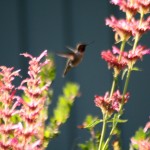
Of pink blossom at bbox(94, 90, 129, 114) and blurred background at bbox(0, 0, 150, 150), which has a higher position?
blurred background at bbox(0, 0, 150, 150)

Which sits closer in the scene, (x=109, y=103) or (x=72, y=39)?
(x=109, y=103)

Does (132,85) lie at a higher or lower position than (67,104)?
higher

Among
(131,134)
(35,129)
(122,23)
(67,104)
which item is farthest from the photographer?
(131,134)

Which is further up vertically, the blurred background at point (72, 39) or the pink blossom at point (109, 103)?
the blurred background at point (72, 39)

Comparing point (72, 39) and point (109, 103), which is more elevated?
point (72, 39)

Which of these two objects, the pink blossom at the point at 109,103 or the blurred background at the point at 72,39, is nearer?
the pink blossom at the point at 109,103

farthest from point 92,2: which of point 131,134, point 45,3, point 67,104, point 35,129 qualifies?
point 35,129

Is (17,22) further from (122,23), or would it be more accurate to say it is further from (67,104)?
(122,23)

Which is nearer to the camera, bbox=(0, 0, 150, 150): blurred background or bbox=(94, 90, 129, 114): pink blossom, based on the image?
bbox=(94, 90, 129, 114): pink blossom
